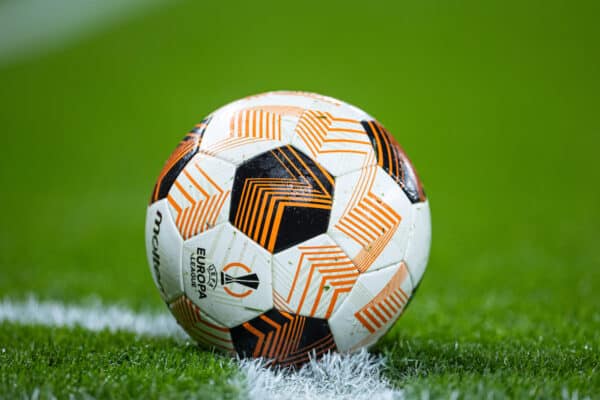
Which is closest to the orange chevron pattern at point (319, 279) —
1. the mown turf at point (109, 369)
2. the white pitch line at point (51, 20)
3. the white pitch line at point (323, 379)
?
the white pitch line at point (323, 379)

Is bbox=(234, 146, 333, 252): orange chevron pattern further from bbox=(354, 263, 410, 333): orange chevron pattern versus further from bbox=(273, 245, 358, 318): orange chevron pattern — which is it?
bbox=(354, 263, 410, 333): orange chevron pattern

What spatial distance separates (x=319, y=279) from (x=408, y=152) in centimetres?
996

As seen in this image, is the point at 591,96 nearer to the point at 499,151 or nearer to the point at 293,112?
the point at 499,151

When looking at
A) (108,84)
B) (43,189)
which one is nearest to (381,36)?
(108,84)

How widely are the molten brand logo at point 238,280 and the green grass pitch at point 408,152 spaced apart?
12.3 inches

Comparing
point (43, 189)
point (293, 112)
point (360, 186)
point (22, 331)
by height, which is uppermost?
point (293, 112)

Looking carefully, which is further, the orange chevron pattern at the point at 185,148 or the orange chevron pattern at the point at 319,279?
the orange chevron pattern at the point at 185,148

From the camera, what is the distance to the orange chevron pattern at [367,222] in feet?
8.09

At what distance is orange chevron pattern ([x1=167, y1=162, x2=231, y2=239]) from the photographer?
2477 millimetres

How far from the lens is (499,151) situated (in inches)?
460

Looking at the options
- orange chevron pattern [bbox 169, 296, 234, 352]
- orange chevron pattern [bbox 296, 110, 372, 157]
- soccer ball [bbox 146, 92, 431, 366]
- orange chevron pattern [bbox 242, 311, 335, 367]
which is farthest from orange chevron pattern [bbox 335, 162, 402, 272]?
orange chevron pattern [bbox 169, 296, 234, 352]

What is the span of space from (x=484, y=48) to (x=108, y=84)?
9.93 meters

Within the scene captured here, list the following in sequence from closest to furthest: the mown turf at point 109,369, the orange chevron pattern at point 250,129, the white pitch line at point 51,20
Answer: the mown turf at point 109,369, the orange chevron pattern at point 250,129, the white pitch line at point 51,20

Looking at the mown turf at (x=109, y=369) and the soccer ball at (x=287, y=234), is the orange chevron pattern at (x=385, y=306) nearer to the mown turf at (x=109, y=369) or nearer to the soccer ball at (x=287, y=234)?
the soccer ball at (x=287, y=234)
